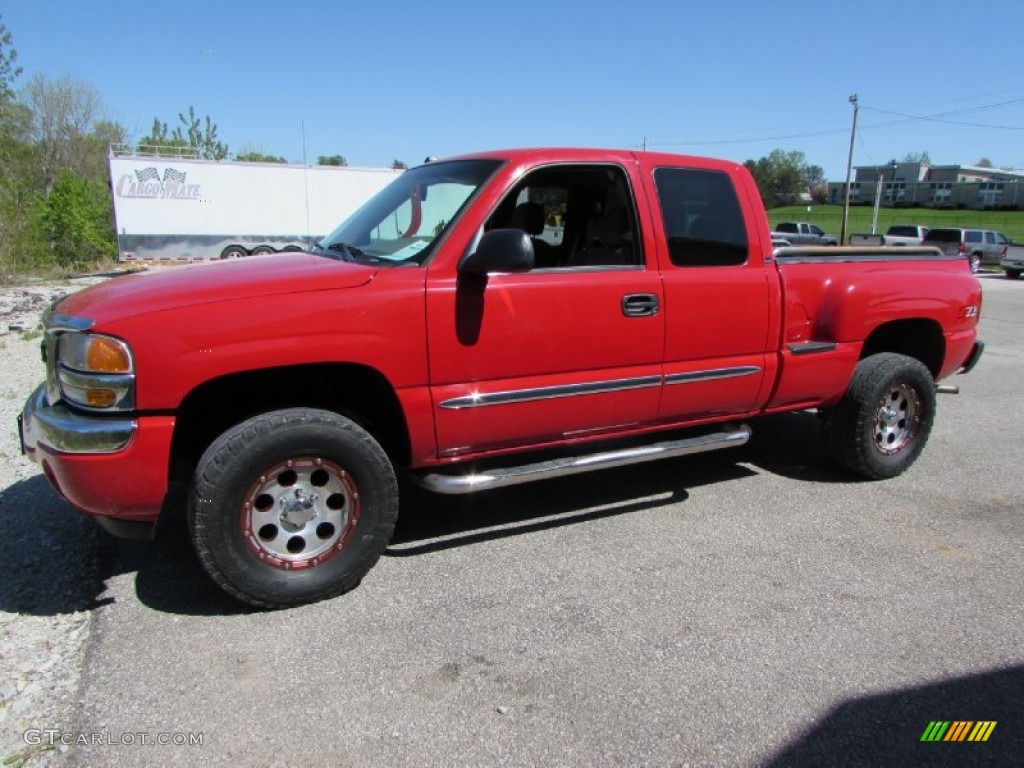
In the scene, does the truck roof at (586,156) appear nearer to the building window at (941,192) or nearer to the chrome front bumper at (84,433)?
the chrome front bumper at (84,433)

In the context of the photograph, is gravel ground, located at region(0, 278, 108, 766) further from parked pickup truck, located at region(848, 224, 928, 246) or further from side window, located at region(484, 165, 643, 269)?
parked pickup truck, located at region(848, 224, 928, 246)

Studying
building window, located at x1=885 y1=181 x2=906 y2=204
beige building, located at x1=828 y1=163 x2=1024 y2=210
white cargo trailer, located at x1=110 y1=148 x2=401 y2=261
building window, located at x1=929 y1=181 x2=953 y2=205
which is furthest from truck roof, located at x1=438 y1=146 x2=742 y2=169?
building window, located at x1=885 y1=181 x2=906 y2=204

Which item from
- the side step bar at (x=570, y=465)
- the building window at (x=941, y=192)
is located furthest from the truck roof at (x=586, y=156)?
the building window at (x=941, y=192)

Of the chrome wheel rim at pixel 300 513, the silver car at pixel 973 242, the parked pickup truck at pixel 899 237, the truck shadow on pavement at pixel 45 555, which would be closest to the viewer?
the chrome wheel rim at pixel 300 513

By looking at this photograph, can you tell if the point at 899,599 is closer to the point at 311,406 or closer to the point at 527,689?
the point at 527,689

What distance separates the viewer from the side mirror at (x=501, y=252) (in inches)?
125

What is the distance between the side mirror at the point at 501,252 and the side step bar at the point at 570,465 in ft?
3.28

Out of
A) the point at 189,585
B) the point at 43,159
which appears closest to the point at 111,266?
the point at 43,159

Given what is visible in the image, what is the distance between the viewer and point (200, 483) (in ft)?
9.73

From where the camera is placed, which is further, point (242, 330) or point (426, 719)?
point (242, 330)

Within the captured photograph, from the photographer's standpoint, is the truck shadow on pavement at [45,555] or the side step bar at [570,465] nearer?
the truck shadow on pavement at [45,555]

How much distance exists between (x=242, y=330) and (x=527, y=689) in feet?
5.88

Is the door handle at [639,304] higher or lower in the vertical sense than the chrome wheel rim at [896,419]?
higher

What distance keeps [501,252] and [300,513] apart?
4.77ft
